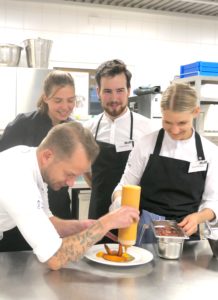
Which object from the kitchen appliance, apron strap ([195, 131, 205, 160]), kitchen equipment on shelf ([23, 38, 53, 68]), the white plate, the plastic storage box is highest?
kitchen equipment on shelf ([23, 38, 53, 68])

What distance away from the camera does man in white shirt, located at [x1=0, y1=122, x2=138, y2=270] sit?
1.30 metres

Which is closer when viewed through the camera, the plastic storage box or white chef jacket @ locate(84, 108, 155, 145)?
white chef jacket @ locate(84, 108, 155, 145)

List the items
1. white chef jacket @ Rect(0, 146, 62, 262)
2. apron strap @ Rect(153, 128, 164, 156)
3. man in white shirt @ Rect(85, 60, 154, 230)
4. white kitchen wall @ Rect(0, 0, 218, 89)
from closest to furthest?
1. white chef jacket @ Rect(0, 146, 62, 262)
2. apron strap @ Rect(153, 128, 164, 156)
3. man in white shirt @ Rect(85, 60, 154, 230)
4. white kitchen wall @ Rect(0, 0, 218, 89)

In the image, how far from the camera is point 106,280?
1.30 meters

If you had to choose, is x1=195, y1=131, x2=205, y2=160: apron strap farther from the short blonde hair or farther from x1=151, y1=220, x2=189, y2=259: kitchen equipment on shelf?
x1=151, y1=220, x2=189, y2=259: kitchen equipment on shelf

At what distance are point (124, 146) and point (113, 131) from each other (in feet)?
0.41

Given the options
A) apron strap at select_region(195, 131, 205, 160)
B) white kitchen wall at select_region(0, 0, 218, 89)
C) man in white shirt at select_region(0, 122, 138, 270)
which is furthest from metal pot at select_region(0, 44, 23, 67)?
man in white shirt at select_region(0, 122, 138, 270)

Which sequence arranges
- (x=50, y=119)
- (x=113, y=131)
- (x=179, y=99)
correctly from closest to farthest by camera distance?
(x=179, y=99), (x=50, y=119), (x=113, y=131)

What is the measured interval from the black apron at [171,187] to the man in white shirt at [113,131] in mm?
511

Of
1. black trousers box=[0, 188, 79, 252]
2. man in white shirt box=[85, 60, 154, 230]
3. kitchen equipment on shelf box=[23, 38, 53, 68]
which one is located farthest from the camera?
kitchen equipment on shelf box=[23, 38, 53, 68]

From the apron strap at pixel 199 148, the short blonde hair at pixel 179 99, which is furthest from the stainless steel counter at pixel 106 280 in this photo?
the short blonde hair at pixel 179 99

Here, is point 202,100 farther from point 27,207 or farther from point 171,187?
point 27,207

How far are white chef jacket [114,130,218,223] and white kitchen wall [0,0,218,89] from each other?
2.55 m

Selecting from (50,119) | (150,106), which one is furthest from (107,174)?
(150,106)
